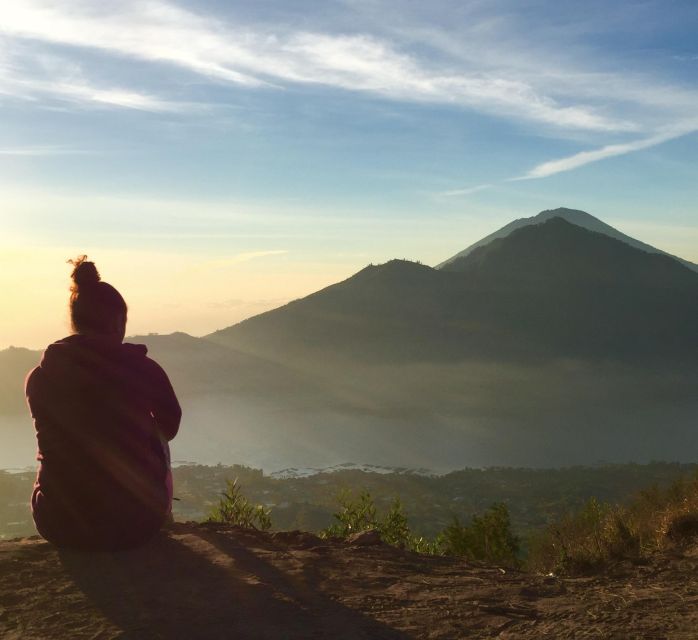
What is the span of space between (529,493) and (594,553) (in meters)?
75.8

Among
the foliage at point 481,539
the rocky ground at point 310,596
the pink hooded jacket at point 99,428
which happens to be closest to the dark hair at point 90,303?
the pink hooded jacket at point 99,428

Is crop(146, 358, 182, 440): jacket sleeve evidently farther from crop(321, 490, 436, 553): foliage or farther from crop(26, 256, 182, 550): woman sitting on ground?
crop(321, 490, 436, 553): foliage

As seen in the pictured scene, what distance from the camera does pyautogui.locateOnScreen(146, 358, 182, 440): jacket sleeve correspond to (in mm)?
4504

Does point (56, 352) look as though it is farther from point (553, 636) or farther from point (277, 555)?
point (553, 636)

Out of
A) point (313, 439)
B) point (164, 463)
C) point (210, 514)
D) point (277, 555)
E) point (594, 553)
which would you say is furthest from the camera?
point (313, 439)

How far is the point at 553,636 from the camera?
3539mm

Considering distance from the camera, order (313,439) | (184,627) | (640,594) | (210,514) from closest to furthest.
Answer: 1. (184,627)
2. (640,594)
3. (210,514)
4. (313,439)

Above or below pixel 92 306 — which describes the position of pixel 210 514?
below

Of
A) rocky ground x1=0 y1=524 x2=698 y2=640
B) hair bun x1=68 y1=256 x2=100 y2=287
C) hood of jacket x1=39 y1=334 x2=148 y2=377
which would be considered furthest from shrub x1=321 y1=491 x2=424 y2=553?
hair bun x1=68 y1=256 x2=100 y2=287

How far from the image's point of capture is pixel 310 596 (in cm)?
412

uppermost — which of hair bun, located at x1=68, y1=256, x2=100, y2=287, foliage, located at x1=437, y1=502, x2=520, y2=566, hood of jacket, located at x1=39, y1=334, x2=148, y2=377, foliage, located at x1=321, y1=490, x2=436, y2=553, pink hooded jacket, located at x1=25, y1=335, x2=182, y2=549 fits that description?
hair bun, located at x1=68, y1=256, x2=100, y2=287

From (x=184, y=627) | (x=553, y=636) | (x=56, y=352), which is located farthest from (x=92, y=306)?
(x=553, y=636)

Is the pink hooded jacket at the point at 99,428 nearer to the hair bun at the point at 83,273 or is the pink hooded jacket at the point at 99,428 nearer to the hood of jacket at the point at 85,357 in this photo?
the hood of jacket at the point at 85,357

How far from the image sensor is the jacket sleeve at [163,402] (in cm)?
450
